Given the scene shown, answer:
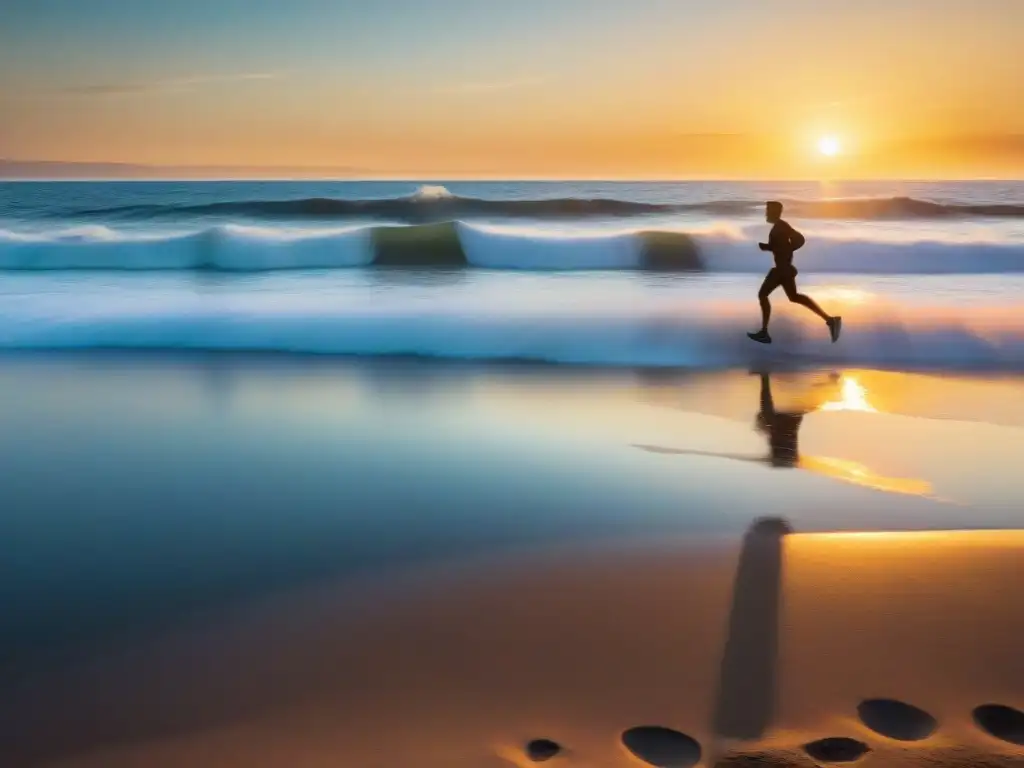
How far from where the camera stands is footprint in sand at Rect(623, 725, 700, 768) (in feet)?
7.64

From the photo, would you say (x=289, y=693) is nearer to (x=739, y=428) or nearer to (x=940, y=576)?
(x=940, y=576)

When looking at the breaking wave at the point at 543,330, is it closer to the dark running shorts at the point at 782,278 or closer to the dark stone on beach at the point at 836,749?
the dark running shorts at the point at 782,278

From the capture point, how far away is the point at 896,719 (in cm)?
250

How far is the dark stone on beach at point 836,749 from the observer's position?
7.63 feet

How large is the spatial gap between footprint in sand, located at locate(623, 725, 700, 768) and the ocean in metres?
5.71

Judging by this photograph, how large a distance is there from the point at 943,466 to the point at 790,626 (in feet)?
7.77

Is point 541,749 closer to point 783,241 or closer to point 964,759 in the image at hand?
point 964,759

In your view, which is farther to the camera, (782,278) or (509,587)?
(782,278)

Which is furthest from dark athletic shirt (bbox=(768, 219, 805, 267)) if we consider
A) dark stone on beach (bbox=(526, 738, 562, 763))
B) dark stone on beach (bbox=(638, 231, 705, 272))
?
dark stone on beach (bbox=(638, 231, 705, 272))

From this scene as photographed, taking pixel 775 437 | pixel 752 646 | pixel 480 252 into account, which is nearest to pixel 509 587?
pixel 752 646

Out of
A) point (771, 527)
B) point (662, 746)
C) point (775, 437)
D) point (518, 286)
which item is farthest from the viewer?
point (518, 286)

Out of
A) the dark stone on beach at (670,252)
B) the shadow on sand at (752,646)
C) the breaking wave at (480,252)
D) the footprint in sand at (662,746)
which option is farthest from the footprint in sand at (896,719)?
the breaking wave at (480,252)

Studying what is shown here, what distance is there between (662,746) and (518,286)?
12.6 m

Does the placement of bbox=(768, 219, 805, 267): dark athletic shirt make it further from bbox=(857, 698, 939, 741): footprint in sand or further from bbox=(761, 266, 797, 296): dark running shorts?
bbox=(857, 698, 939, 741): footprint in sand
